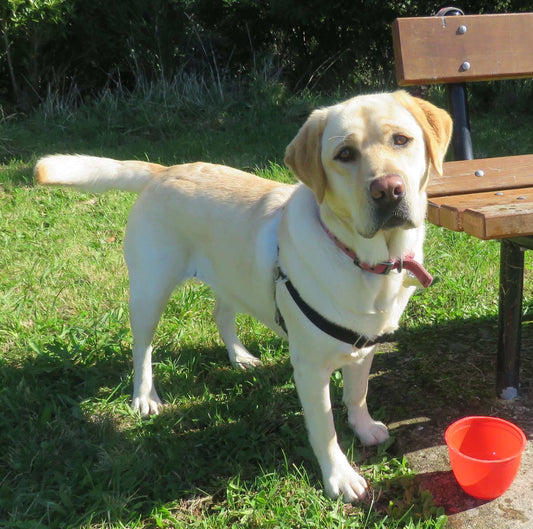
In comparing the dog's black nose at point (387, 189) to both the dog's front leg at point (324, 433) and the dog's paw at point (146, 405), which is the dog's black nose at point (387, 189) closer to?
the dog's front leg at point (324, 433)

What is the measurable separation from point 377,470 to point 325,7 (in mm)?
7628

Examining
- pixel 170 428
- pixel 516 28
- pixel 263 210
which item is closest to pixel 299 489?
pixel 170 428

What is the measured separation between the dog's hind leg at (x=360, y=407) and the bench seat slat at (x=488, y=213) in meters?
0.71

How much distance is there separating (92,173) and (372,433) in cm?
179

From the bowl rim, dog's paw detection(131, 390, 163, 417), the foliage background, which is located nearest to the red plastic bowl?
the bowl rim

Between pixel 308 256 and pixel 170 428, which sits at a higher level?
pixel 308 256

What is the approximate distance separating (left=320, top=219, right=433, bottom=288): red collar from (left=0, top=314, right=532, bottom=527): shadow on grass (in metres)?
0.83

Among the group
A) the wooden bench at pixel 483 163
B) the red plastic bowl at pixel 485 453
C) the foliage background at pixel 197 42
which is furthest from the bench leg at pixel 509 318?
the foliage background at pixel 197 42

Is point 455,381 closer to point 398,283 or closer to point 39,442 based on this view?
point 398,283

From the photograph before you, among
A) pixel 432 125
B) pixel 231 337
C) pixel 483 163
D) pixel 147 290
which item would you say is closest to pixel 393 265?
pixel 432 125

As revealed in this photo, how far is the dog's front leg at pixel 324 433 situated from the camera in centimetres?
235

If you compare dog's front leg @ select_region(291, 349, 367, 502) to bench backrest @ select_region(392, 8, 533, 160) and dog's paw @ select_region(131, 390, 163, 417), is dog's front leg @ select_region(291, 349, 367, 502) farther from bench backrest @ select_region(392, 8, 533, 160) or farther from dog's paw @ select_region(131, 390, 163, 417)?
bench backrest @ select_region(392, 8, 533, 160)

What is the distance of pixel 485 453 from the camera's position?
2.48m

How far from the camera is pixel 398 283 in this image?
7.43ft
